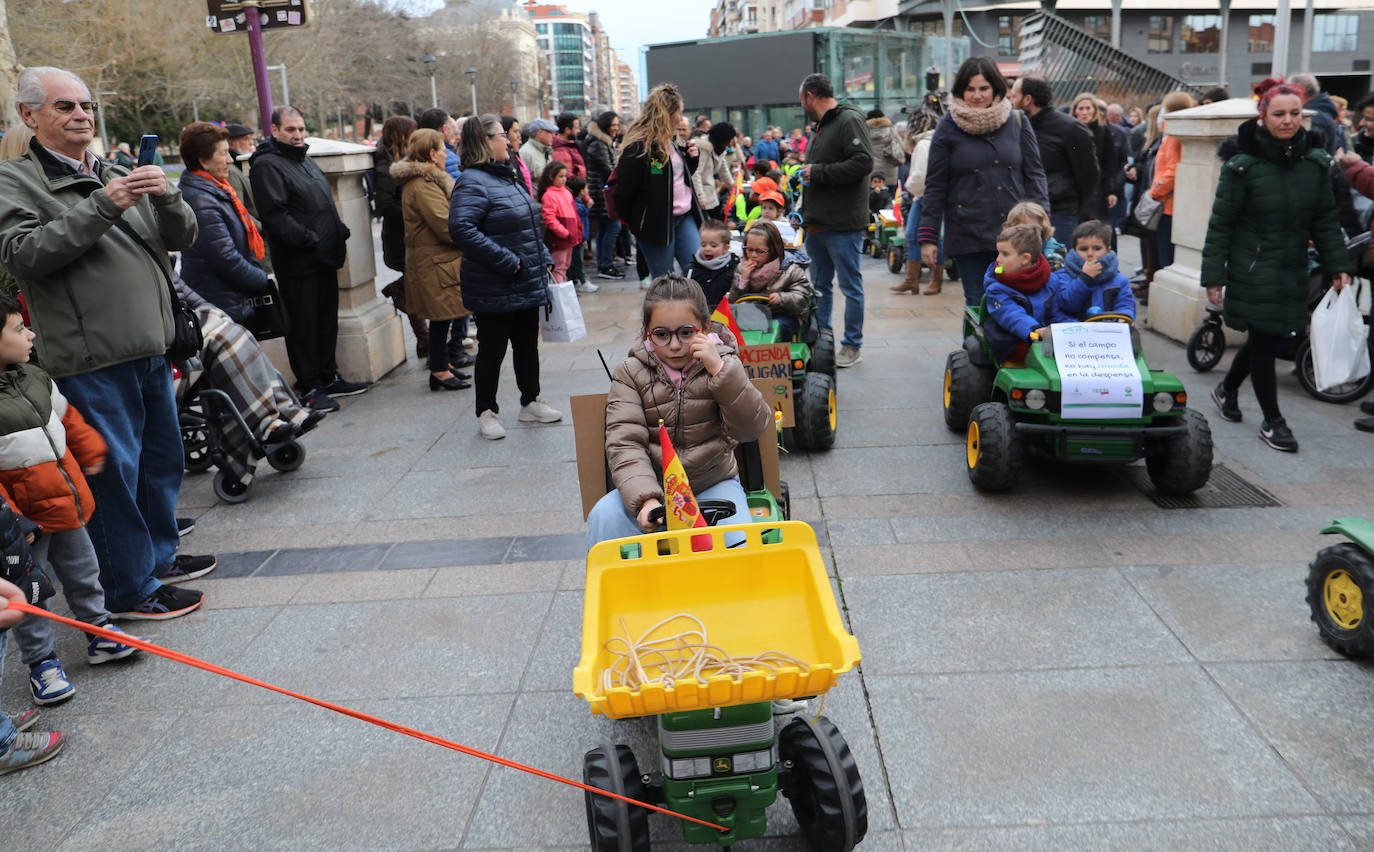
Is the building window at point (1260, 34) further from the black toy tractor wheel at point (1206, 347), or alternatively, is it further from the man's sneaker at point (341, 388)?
the man's sneaker at point (341, 388)

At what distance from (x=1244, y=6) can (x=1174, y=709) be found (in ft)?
231

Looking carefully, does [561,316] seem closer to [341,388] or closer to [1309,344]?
[341,388]

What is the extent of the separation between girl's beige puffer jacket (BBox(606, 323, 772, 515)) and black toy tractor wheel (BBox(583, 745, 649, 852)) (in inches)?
40.6

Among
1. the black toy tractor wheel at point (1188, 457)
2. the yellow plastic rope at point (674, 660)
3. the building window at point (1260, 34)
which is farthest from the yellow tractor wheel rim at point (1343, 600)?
the building window at point (1260, 34)

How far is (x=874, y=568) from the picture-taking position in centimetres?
459

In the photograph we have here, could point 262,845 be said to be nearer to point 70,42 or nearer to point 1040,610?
point 1040,610

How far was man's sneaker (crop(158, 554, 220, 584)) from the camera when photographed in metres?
4.84

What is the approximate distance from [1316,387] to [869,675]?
4.91 meters

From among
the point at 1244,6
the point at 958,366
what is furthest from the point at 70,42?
the point at 1244,6

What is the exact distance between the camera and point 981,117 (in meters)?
6.71

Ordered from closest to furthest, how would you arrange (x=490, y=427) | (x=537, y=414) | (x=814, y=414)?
(x=814, y=414), (x=490, y=427), (x=537, y=414)

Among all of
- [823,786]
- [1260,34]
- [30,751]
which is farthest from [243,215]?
[1260,34]

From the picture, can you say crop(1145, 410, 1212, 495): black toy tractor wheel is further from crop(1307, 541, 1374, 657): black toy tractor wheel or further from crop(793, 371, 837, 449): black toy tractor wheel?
crop(793, 371, 837, 449): black toy tractor wheel

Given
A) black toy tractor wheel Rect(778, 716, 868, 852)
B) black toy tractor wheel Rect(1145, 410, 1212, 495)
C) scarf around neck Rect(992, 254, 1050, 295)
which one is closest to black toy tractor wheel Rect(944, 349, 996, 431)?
scarf around neck Rect(992, 254, 1050, 295)
